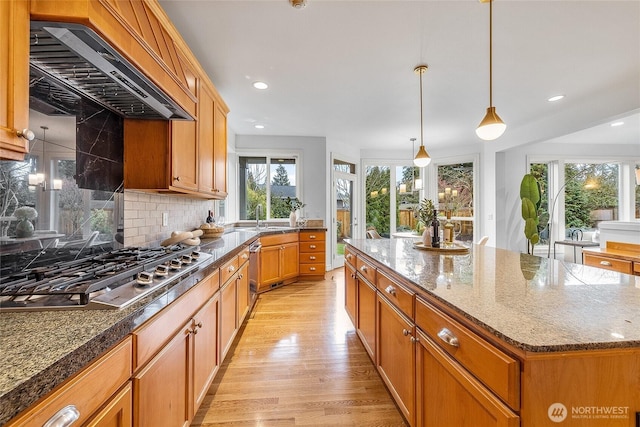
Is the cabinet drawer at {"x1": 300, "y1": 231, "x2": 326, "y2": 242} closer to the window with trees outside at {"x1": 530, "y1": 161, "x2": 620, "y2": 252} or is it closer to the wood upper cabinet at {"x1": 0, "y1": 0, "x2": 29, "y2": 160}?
the wood upper cabinet at {"x1": 0, "y1": 0, "x2": 29, "y2": 160}

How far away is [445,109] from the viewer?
3.66 m

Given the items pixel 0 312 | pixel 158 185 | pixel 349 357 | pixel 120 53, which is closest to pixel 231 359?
pixel 349 357

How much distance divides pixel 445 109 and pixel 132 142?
11.9 ft

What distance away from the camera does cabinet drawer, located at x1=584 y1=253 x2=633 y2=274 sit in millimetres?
2568

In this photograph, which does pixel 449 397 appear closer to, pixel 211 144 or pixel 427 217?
pixel 427 217

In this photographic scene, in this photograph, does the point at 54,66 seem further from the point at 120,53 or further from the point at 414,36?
the point at 414,36

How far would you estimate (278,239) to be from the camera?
13.2 ft

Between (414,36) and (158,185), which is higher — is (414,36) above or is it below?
above

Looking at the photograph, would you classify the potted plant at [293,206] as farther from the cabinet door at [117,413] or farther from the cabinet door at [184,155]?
the cabinet door at [117,413]

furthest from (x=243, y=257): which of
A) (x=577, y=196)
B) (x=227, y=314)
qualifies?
(x=577, y=196)

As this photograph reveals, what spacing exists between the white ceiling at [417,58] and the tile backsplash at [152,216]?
130cm

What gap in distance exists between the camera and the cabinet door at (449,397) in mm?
779

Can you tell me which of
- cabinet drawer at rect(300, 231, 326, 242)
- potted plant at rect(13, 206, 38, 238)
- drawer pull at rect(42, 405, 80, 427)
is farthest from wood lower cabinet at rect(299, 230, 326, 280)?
drawer pull at rect(42, 405, 80, 427)

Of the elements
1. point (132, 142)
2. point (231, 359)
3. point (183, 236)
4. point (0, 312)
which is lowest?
point (231, 359)
